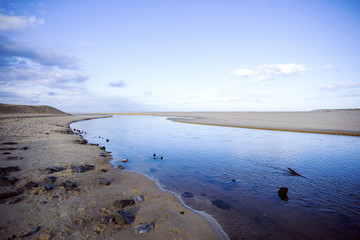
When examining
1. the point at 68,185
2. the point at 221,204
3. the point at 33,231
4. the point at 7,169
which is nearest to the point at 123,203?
the point at 33,231

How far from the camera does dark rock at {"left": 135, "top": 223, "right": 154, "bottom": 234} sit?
16.1ft

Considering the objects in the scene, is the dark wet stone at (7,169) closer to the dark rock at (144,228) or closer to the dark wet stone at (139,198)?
the dark wet stone at (139,198)

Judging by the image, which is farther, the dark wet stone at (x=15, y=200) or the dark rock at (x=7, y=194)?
the dark rock at (x=7, y=194)

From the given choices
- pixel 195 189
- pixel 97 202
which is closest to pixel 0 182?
pixel 97 202

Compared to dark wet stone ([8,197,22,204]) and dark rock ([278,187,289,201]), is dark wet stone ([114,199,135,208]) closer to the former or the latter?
dark wet stone ([8,197,22,204])

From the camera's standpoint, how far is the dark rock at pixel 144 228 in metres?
4.90

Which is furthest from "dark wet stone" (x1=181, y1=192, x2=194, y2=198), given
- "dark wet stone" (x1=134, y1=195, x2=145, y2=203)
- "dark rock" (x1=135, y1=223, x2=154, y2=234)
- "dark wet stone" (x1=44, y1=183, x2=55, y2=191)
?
"dark wet stone" (x1=44, y1=183, x2=55, y2=191)

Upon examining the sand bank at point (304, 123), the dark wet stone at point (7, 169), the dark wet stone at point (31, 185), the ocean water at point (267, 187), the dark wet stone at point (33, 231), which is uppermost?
the sand bank at point (304, 123)

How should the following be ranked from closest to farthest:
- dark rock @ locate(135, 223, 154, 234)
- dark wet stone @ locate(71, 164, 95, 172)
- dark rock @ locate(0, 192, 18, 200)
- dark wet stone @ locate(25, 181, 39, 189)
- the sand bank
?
dark rock @ locate(135, 223, 154, 234), dark rock @ locate(0, 192, 18, 200), dark wet stone @ locate(25, 181, 39, 189), dark wet stone @ locate(71, 164, 95, 172), the sand bank

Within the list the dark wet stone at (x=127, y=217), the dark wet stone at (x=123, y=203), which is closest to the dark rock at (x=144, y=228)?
the dark wet stone at (x=127, y=217)

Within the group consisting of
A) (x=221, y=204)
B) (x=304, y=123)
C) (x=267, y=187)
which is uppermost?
(x=304, y=123)

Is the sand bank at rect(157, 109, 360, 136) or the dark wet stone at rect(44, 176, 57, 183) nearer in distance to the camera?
the dark wet stone at rect(44, 176, 57, 183)

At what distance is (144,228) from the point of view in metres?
4.98

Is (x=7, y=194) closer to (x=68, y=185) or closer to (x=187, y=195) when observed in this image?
(x=68, y=185)
